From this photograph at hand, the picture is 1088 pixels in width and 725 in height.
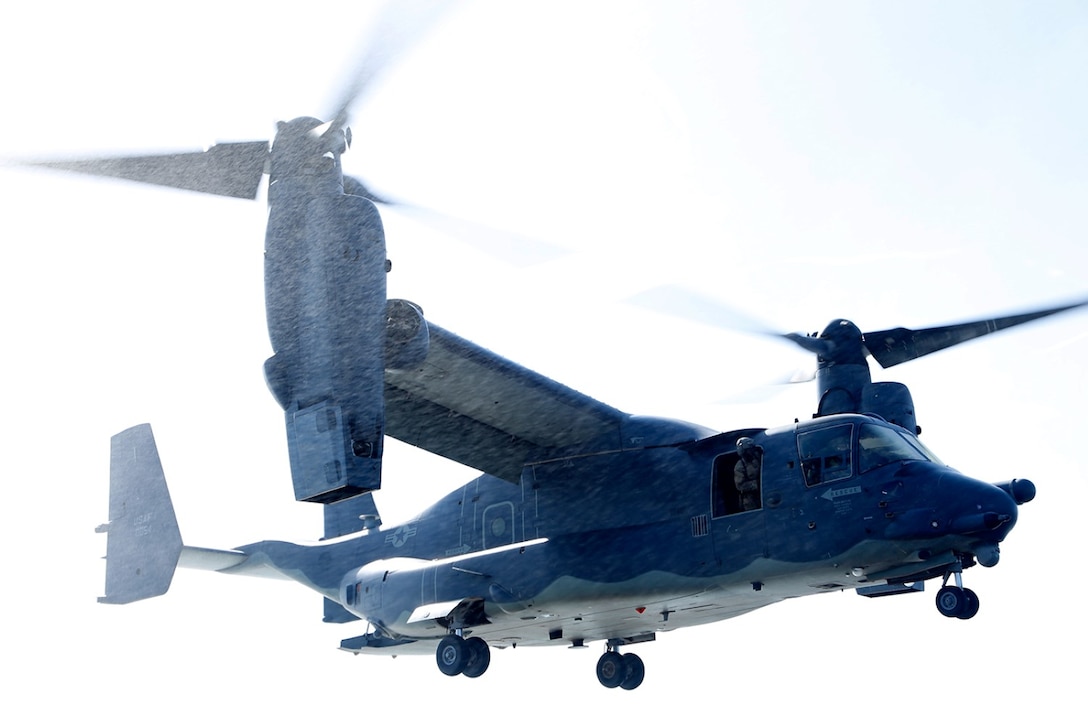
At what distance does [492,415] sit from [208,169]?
4.17m

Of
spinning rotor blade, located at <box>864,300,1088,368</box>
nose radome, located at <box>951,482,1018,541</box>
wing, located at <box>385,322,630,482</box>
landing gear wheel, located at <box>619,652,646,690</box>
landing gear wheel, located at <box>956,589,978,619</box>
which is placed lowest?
landing gear wheel, located at <box>619,652,646,690</box>

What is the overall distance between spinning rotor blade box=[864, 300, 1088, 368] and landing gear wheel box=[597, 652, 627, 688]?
4795mm

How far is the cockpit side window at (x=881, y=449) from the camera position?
35.7ft

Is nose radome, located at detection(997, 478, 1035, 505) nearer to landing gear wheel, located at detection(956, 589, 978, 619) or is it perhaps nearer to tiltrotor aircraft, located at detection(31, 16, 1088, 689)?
tiltrotor aircraft, located at detection(31, 16, 1088, 689)

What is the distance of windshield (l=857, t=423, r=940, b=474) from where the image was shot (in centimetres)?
1088

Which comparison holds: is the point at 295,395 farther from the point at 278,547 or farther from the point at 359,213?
the point at 278,547

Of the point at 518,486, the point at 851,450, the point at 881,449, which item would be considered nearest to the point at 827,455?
the point at 851,450

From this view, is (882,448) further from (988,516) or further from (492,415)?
(492,415)

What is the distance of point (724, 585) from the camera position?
11.5m

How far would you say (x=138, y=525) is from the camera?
45.8 feet

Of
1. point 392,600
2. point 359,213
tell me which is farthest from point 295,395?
point 392,600

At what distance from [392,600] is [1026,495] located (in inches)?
269

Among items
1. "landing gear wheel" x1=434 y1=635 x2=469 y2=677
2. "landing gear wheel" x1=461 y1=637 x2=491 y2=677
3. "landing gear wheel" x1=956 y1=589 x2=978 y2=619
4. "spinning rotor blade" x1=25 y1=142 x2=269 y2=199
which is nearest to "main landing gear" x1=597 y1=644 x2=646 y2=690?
"landing gear wheel" x1=461 y1=637 x2=491 y2=677

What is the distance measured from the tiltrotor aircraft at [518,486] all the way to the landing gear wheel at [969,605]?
28 mm
